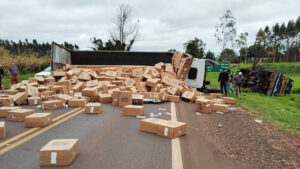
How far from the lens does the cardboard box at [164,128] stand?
4.57 m

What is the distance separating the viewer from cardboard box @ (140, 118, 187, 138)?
15.0 ft

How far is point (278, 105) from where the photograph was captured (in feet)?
38.2

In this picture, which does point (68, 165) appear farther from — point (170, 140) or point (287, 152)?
point (287, 152)

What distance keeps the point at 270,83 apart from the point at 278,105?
18.3 ft

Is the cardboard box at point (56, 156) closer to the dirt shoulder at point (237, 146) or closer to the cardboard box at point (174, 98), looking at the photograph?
the dirt shoulder at point (237, 146)

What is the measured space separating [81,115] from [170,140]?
3253 mm

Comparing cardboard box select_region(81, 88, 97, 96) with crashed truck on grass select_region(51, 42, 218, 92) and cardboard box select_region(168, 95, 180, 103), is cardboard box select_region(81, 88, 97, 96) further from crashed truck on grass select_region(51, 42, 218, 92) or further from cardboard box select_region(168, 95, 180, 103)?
crashed truck on grass select_region(51, 42, 218, 92)

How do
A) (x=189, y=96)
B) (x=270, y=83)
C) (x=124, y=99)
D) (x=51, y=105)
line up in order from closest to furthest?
(x=51, y=105), (x=124, y=99), (x=189, y=96), (x=270, y=83)

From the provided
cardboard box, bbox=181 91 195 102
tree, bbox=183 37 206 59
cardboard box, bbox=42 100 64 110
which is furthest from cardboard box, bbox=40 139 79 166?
tree, bbox=183 37 206 59

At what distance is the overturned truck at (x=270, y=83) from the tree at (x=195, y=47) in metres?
40.4

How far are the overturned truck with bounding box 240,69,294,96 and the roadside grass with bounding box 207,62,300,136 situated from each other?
0.69 metres

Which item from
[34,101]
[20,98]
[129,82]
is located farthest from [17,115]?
[129,82]

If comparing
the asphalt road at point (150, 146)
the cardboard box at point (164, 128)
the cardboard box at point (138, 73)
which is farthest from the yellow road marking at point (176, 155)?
the cardboard box at point (138, 73)

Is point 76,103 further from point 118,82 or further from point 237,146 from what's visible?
point 237,146
